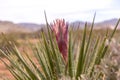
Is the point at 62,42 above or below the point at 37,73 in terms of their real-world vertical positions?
above

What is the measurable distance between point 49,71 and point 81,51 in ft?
1.74

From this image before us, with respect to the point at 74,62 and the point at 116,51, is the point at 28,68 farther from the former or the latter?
the point at 116,51

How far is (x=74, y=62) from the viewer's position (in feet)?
15.3

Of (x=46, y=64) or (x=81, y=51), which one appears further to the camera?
(x=46, y=64)

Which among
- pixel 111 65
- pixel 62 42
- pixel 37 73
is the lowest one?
pixel 37 73

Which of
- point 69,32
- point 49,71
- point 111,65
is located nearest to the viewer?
point 111,65

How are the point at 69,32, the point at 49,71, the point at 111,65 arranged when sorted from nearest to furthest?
the point at 111,65 < the point at 69,32 < the point at 49,71

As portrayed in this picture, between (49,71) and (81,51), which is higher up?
(81,51)

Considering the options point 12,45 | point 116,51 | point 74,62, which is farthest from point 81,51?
point 116,51

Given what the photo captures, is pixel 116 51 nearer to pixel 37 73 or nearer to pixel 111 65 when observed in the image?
pixel 111 65

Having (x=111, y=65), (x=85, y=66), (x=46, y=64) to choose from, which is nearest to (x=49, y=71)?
(x=46, y=64)

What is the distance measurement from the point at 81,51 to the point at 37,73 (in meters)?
0.68

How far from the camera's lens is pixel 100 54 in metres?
4.64

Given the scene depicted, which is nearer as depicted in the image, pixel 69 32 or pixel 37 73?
pixel 69 32
